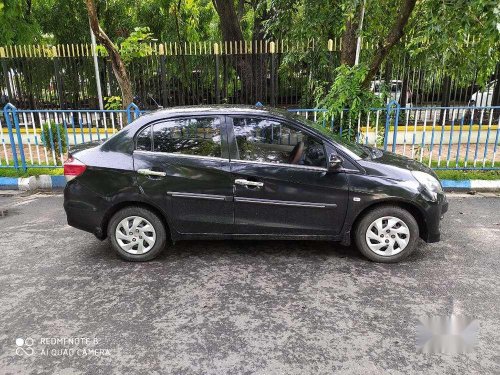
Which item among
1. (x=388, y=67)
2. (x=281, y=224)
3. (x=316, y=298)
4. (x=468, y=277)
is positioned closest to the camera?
(x=316, y=298)

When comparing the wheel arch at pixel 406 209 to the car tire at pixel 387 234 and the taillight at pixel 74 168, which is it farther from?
the taillight at pixel 74 168

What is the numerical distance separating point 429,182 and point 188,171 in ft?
8.35

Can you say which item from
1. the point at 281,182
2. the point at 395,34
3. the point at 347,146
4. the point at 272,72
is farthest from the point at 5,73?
the point at 347,146

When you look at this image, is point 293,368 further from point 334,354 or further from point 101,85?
point 101,85

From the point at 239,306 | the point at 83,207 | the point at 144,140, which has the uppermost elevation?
the point at 144,140

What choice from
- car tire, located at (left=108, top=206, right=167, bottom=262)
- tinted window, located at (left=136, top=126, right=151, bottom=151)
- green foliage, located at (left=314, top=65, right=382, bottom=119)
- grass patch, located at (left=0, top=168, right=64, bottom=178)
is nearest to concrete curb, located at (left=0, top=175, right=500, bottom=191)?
grass patch, located at (left=0, top=168, right=64, bottom=178)

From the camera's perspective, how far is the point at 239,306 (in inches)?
145

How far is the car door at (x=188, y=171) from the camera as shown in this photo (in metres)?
4.33

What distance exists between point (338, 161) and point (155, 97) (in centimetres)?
882

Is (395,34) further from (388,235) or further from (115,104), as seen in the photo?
(115,104)

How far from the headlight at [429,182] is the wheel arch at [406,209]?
23 centimetres

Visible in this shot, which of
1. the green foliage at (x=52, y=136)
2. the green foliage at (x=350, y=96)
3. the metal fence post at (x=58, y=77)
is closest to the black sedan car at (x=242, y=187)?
the green foliage at (x=350, y=96)

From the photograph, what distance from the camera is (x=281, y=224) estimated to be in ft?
14.5

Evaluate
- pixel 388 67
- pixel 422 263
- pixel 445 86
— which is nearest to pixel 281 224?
pixel 422 263
